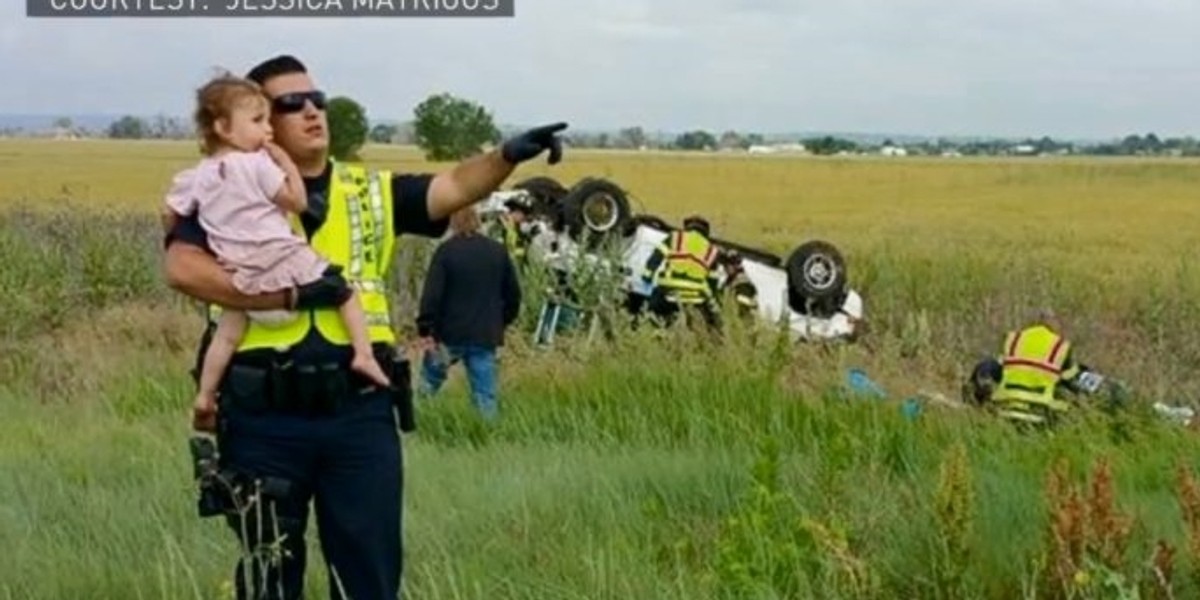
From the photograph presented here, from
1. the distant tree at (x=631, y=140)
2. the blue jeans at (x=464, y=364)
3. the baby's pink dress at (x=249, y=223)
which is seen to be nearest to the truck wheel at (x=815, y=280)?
the blue jeans at (x=464, y=364)

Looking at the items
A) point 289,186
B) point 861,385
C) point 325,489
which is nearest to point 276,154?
point 289,186

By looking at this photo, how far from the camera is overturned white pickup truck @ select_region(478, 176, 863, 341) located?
10.5 m

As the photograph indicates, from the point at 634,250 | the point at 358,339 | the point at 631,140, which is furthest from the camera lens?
the point at 631,140

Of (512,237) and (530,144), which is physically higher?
(530,144)

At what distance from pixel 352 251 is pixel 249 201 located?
31 cm

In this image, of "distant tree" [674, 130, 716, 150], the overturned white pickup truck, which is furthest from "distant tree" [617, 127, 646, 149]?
the overturned white pickup truck

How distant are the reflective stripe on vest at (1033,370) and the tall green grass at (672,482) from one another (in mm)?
488

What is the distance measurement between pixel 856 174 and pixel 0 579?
63254 millimetres

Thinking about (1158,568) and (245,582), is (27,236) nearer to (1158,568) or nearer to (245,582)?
(245,582)

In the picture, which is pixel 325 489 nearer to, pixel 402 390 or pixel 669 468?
pixel 402 390

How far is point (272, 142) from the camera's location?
3.19 metres

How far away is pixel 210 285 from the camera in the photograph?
3123 mm

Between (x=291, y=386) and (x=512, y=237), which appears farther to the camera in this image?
(x=512, y=237)

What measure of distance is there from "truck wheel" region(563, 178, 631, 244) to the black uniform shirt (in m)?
7.16
